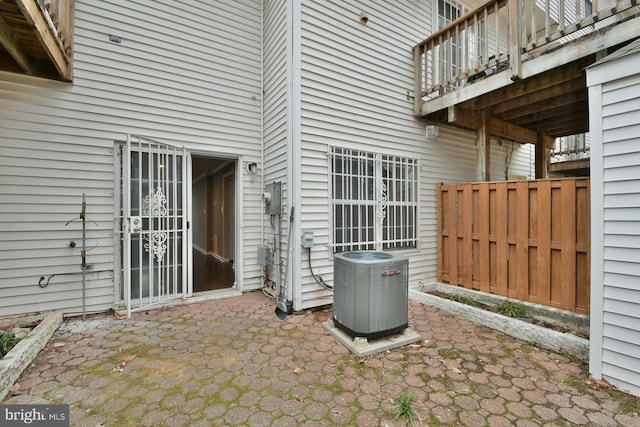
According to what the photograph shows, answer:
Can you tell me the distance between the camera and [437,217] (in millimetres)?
5234

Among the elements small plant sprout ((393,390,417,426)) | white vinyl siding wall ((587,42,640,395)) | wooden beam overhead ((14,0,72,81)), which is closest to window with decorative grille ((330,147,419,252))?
small plant sprout ((393,390,417,426))

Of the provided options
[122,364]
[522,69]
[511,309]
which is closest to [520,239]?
[511,309]

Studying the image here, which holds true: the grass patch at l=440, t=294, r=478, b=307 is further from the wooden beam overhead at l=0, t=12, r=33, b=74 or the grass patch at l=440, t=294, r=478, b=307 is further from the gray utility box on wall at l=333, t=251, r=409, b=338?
the wooden beam overhead at l=0, t=12, r=33, b=74

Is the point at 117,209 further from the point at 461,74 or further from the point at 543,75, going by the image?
the point at 543,75

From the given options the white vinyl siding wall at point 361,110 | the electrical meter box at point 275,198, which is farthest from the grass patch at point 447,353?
the electrical meter box at point 275,198

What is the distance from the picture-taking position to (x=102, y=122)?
3.79 metres

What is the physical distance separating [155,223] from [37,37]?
2.29 m

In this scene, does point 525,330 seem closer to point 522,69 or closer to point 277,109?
point 522,69

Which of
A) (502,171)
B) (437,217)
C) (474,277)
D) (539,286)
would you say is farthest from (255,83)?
(502,171)

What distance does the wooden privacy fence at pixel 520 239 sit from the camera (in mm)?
3379

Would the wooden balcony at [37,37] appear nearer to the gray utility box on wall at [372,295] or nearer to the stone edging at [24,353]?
the stone edging at [24,353]

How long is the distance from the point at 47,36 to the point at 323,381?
4.32m

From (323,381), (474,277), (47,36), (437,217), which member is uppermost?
(47,36)

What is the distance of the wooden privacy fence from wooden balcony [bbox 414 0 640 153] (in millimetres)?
1401
